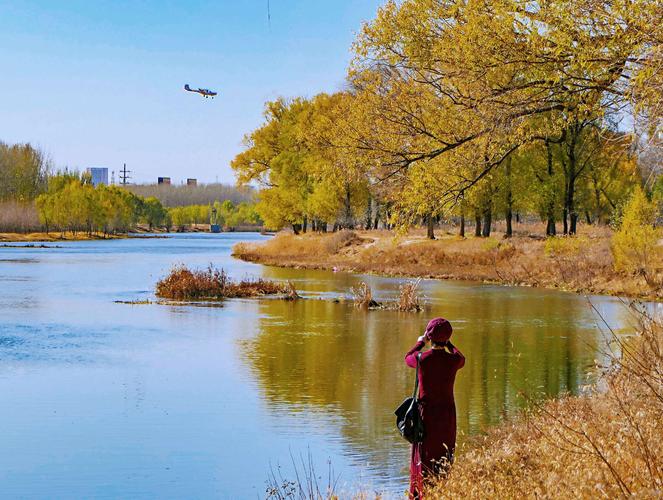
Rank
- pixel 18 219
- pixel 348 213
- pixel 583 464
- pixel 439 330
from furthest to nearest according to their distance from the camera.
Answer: pixel 18 219 → pixel 348 213 → pixel 439 330 → pixel 583 464

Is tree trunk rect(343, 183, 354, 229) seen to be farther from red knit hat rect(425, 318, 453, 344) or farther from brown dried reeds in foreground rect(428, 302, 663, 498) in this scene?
red knit hat rect(425, 318, 453, 344)

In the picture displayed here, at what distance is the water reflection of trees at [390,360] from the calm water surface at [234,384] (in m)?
0.06

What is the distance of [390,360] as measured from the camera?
20625 millimetres

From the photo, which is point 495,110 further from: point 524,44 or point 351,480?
point 351,480

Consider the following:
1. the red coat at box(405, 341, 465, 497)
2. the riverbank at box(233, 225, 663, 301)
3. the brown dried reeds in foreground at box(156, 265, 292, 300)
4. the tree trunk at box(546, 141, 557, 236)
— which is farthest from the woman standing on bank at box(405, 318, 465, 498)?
the tree trunk at box(546, 141, 557, 236)

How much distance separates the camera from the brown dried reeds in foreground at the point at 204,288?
3619cm

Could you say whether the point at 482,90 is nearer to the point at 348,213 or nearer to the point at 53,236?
the point at 348,213

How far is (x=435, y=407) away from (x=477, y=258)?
4209cm

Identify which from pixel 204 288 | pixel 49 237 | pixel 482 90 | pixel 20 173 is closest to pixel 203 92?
pixel 204 288

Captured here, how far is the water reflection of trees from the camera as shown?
14.8 metres

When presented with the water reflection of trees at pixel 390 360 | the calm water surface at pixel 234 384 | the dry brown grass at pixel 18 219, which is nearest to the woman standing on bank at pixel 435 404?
the calm water surface at pixel 234 384

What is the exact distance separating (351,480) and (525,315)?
2007 centimetres

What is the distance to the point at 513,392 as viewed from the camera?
55.0ft

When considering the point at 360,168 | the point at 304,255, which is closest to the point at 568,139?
the point at 304,255
